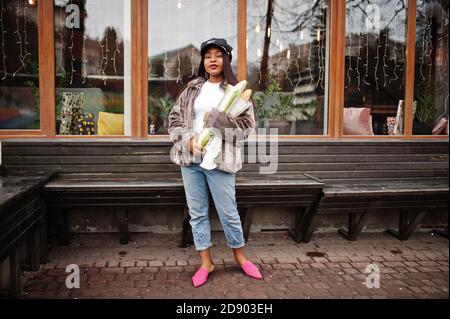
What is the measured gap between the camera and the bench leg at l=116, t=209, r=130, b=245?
4.41 meters

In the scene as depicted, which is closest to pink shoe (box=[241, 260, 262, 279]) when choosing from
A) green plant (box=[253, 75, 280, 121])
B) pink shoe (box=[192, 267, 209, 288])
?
pink shoe (box=[192, 267, 209, 288])

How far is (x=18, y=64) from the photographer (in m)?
5.17

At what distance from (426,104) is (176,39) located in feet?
12.4

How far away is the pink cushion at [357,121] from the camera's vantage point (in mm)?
5793

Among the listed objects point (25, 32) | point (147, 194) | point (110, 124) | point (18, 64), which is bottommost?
point (147, 194)

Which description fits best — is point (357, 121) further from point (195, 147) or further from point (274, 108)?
point (195, 147)

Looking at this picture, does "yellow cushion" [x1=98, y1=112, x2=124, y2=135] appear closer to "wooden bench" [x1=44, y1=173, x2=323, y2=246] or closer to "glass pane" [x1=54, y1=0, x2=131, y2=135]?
"glass pane" [x1=54, y1=0, x2=131, y2=135]

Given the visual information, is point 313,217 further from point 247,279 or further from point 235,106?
point 235,106

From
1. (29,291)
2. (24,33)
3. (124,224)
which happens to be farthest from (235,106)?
(24,33)

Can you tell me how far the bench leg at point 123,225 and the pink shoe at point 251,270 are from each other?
1434 millimetres

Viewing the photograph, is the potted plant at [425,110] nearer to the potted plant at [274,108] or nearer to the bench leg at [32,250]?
the potted plant at [274,108]

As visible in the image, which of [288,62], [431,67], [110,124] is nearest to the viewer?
[110,124]

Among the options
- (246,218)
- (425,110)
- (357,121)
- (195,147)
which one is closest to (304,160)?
(246,218)

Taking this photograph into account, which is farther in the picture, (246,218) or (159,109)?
(159,109)
